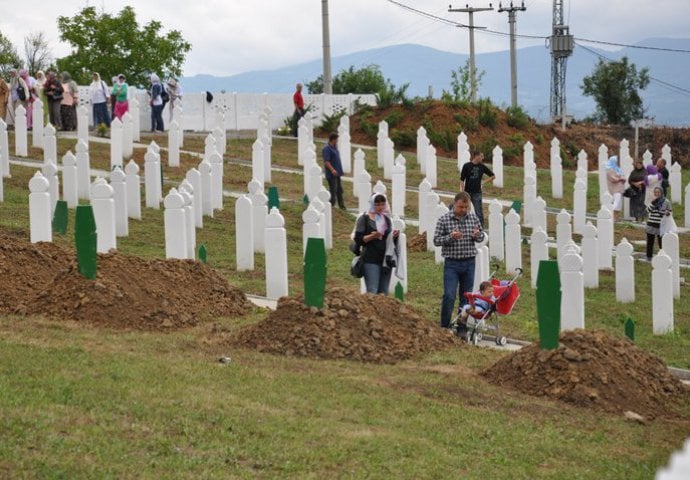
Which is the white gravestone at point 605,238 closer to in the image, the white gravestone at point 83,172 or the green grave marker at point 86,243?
the white gravestone at point 83,172

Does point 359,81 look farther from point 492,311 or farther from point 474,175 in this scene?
point 492,311

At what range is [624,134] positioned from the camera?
5281 cm

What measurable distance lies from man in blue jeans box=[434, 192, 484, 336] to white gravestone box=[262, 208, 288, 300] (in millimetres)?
2203

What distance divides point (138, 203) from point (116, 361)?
11.1 metres

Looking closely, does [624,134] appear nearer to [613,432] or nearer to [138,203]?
[138,203]

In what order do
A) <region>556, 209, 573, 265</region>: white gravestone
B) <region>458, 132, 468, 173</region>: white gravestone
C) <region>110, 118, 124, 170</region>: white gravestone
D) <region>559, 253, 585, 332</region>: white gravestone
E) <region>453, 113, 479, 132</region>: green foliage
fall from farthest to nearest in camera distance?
<region>453, 113, 479, 132</region>: green foliage → <region>458, 132, 468, 173</region>: white gravestone → <region>110, 118, 124, 170</region>: white gravestone → <region>556, 209, 573, 265</region>: white gravestone → <region>559, 253, 585, 332</region>: white gravestone

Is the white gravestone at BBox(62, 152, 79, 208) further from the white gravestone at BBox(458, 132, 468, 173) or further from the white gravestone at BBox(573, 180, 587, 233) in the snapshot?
the white gravestone at BBox(458, 132, 468, 173)

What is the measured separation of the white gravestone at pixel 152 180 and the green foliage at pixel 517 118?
70.5 feet

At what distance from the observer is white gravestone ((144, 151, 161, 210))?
77.3 feet

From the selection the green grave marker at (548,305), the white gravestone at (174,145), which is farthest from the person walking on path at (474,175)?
the green grave marker at (548,305)

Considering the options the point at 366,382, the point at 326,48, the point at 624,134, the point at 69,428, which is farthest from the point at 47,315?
the point at 624,134

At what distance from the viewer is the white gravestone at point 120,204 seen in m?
20.3

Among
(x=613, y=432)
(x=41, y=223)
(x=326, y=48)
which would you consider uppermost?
(x=326, y=48)


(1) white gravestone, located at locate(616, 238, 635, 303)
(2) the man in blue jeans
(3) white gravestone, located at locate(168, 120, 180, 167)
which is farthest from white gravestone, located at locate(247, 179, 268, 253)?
(3) white gravestone, located at locate(168, 120, 180, 167)
